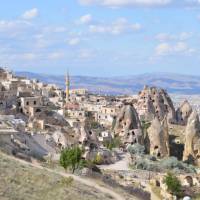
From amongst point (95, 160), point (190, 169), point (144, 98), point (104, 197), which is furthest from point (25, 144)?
point (144, 98)

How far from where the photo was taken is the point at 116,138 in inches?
2689

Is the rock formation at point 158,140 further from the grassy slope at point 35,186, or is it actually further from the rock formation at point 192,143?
the grassy slope at point 35,186

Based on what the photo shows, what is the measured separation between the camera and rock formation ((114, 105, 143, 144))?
67.8 metres

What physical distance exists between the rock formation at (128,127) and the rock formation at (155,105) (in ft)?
39.4

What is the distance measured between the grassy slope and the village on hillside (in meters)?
6.63

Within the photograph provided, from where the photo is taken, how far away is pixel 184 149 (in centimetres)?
6606

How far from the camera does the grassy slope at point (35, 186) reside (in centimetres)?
2645

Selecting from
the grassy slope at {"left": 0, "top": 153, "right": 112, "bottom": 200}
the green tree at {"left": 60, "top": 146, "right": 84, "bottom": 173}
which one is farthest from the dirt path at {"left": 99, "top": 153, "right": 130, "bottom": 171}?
the grassy slope at {"left": 0, "top": 153, "right": 112, "bottom": 200}

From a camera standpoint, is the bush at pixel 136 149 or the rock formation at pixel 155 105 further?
the rock formation at pixel 155 105

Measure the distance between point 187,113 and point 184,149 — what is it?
71.9 ft

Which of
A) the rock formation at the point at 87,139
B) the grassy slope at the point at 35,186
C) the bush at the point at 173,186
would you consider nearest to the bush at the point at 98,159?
the rock formation at the point at 87,139

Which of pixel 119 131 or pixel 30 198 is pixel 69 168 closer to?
pixel 30 198

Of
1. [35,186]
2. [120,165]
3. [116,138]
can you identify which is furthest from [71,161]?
[116,138]

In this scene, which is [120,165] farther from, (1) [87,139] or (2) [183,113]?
(2) [183,113]
